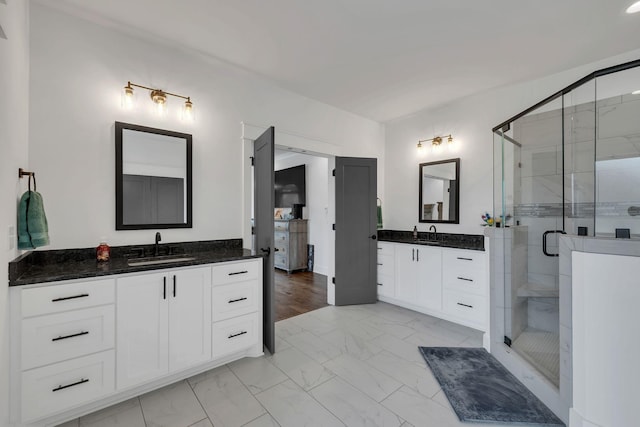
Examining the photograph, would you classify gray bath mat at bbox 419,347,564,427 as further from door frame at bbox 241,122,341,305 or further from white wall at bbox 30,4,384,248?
white wall at bbox 30,4,384,248

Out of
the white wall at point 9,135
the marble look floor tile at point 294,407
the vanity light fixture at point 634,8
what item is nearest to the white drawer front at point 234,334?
the marble look floor tile at point 294,407

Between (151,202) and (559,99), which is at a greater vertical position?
(559,99)

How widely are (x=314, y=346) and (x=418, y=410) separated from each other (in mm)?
1092

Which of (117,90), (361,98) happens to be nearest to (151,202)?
(117,90)

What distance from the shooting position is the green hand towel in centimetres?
160

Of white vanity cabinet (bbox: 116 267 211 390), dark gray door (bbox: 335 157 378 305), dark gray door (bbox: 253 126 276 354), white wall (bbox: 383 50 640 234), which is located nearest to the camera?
white vanity cabinet (bbox: 116 267 211 390)

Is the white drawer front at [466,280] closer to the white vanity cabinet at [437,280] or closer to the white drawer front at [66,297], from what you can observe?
the white vanity cabinet at [437,280]

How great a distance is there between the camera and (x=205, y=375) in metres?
2.14

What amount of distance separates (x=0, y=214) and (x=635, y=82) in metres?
4.15

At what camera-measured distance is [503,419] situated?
1.66 metres

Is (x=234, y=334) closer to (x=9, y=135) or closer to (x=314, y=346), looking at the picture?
(x=314, y=346)

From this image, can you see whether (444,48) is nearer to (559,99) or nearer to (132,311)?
(559,99)

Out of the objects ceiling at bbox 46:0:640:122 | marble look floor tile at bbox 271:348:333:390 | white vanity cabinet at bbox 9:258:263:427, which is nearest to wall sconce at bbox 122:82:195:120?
ceiling at bbox 46:0:640:122

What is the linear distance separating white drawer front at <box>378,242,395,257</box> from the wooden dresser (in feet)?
7.15
